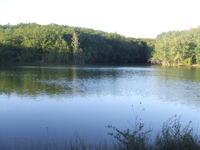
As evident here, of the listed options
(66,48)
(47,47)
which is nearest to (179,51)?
(66,48)

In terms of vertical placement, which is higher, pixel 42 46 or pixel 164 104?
pixel 42 46

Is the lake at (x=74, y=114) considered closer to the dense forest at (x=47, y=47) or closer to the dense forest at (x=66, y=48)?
the dense forest at (x=66, y=48)

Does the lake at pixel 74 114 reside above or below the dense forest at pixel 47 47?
below

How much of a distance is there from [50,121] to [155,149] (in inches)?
200

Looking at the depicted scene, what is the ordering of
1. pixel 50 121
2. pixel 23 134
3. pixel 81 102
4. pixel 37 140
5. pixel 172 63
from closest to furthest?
pixel 37 140 < pixel 23 134 < pixel 50 121 < pixel 81 102 < pixel 172 63

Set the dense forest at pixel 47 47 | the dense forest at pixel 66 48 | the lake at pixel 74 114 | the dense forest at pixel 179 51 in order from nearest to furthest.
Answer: the lake at pixel 74 114 < the dense forest at pixel 179 51 < the dense forest at pixel 66 48 < the dense forest at pixel 47 47

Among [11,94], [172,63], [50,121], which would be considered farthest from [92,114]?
[172,63]

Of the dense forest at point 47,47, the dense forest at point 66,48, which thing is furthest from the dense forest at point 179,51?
the dense forest at point 47,47

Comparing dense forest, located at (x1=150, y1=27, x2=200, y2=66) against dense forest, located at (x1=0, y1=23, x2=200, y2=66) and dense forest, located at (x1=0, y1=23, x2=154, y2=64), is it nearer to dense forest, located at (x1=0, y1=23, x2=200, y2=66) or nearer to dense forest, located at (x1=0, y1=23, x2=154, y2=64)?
dense forest, located at (x1=0, y1=23, x2=200, y2=66)

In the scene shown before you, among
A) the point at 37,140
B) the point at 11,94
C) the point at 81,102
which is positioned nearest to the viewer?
the point at 37,140

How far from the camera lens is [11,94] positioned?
14930 millimetres

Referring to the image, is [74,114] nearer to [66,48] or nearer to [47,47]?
[66,48]

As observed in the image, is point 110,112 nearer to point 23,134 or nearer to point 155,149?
point 23,134

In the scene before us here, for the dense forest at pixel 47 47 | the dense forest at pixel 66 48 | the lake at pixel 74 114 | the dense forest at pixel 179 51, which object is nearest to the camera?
the lake at pixel 74 114
